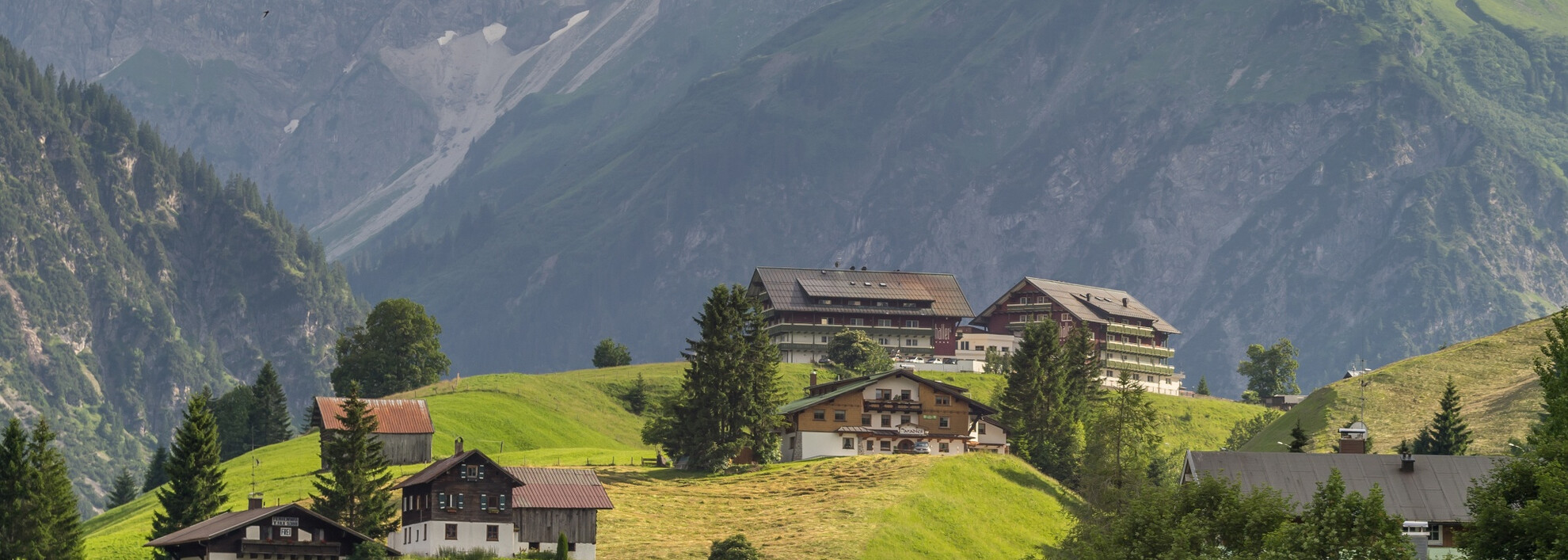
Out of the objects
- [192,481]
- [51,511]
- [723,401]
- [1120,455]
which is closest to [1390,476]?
[1120,455]

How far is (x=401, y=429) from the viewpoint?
491 ft

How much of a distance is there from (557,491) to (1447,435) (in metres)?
57.3

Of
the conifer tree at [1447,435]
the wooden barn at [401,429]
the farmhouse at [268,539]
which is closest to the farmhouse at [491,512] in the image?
the farmhouse at [268,539]

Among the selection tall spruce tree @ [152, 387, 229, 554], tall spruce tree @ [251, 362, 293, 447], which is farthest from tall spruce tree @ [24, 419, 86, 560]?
tall spruce tree @ [251, 362, 293, 447]

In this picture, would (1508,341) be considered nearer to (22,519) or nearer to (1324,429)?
(1324,429)

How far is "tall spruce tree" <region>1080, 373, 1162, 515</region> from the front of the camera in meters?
116

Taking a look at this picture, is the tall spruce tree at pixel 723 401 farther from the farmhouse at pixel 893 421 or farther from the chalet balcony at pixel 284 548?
the chalet balcony at pixel 284 548

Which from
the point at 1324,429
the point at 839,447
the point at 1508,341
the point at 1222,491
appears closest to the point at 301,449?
the point at 839,447

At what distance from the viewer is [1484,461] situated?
102438mm

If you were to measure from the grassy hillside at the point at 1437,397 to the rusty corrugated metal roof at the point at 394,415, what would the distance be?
66860 millimetres

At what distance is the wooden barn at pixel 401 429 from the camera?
149 metres

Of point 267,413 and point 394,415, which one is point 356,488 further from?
point 267,413

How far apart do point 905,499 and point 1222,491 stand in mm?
43320

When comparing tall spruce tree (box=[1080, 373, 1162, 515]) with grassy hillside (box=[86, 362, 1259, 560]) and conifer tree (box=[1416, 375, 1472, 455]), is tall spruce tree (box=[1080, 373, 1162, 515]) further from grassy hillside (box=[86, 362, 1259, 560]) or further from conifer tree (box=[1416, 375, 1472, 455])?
conifer tree (box=[1416, 375, 1472, 455])
